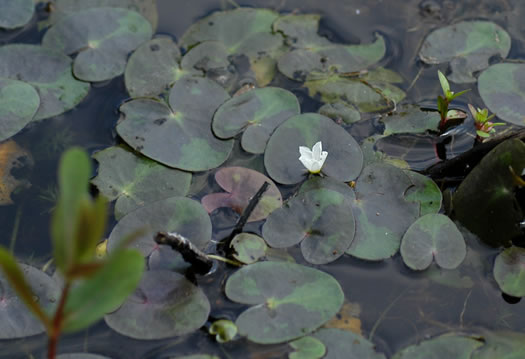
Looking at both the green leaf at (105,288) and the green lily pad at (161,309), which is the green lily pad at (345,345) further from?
the green leaf at (105,288)

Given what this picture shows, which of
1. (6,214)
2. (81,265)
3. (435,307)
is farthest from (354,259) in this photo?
(6,214)

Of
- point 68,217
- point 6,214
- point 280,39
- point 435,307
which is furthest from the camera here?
point 280,39

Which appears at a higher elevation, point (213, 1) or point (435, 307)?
point (213, 1)

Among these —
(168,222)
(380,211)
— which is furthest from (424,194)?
(168,222)

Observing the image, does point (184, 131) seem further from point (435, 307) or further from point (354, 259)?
point (435, 307)

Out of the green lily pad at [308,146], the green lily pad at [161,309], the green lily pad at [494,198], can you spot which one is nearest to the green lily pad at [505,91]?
the green lily pad at [494,198]

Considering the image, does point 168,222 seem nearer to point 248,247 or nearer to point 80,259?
point 248,247

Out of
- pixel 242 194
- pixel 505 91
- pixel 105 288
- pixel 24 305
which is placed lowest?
pixel 24 305
